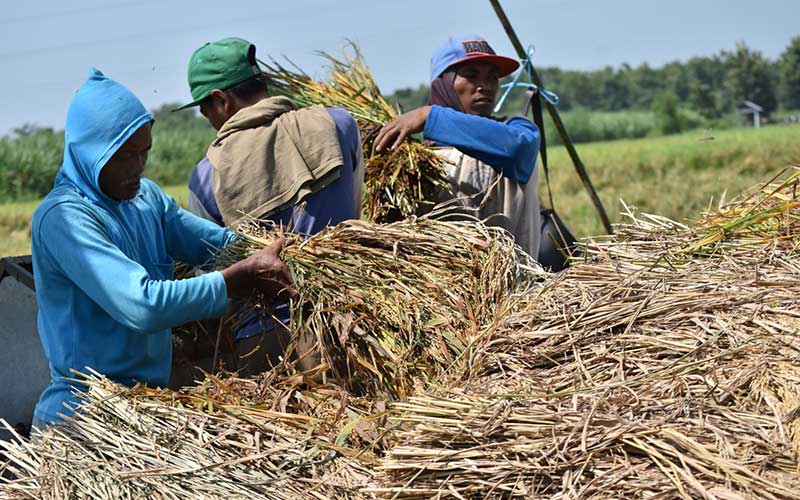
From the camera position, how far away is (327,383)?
3.00 meters

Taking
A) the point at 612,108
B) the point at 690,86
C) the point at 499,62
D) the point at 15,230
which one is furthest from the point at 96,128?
the point at 612,108

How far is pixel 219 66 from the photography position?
3.74 meters

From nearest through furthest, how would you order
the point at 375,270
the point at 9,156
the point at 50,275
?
the point at 50,275 < the point at 375,270 < the point at 9,156

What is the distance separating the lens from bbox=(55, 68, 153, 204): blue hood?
293cm

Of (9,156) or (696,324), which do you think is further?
(9,156)

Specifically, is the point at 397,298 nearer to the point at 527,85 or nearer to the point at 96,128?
the point at 96,128

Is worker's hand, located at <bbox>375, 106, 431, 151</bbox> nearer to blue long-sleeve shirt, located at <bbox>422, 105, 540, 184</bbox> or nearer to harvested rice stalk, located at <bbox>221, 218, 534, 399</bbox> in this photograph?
blue long-sleeve shirt, located at <bbox>422, 105, 540, 184</bbox>

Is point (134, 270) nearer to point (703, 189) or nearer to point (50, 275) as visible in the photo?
point (50, 275)

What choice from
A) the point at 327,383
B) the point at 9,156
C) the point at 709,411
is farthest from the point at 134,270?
the point at 9,156

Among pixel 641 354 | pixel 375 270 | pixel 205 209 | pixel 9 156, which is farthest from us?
pixel 9 156

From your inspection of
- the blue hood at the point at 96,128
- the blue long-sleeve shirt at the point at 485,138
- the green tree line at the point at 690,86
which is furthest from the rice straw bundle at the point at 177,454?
the green tree line at the point at 690,86

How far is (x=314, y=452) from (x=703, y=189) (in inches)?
566

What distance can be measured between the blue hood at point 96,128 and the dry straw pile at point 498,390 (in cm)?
60

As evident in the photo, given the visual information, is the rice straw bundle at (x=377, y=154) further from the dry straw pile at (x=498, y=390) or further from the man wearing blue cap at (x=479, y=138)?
the dry straw pile at (x=498, y=390)
